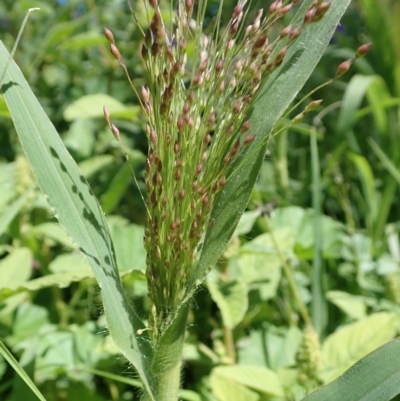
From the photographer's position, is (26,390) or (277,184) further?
(277,184)

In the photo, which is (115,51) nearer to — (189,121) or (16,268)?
(189,121)


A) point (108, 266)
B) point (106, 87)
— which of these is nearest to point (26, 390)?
point (108, 266)

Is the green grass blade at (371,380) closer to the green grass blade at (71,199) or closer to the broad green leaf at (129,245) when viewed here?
the green grass blade at (71,199)

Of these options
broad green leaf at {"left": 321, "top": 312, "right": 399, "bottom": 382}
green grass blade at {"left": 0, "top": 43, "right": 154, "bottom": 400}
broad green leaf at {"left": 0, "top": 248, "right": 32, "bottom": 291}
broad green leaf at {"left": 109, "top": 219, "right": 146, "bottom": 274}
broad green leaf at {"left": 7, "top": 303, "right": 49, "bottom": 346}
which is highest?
green grass blade at {"left": 0, "top": 43, "right": 154, "bottom": 400}

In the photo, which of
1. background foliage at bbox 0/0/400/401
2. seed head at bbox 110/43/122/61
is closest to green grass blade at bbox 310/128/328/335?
background foliage at bbox 0/0/400/401

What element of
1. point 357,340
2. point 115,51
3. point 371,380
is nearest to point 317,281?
point 357,340

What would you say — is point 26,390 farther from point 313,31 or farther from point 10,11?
point 10,11

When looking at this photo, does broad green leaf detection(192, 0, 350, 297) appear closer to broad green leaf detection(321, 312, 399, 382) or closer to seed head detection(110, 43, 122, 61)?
seed head detection(110, 43, 122, 61)
